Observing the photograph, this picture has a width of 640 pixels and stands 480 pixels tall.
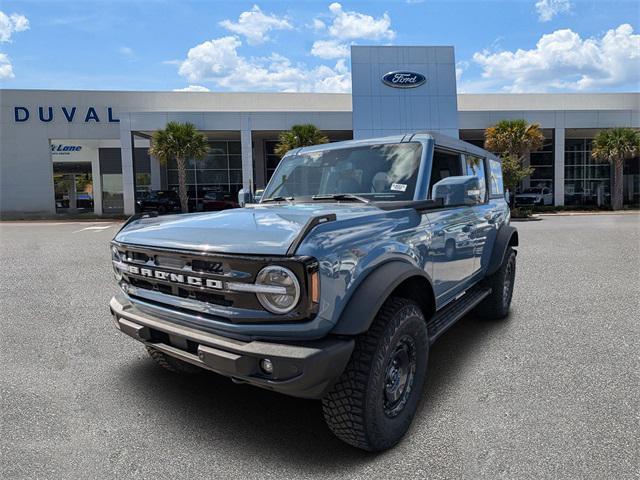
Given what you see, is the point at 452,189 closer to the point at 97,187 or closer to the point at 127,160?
the point at 127,160

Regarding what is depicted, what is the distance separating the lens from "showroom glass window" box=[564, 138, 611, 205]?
34.5 m

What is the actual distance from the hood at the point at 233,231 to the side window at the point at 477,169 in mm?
1814

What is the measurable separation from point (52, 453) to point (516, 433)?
2.85 m

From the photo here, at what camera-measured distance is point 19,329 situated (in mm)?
5027

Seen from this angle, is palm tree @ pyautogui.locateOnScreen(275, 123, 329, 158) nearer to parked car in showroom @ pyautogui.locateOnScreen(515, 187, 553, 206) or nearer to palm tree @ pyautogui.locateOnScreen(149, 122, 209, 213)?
palm tree @ pyautogui.locateOnScreen(149, 122, 209, 213)

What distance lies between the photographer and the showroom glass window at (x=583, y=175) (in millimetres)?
34519

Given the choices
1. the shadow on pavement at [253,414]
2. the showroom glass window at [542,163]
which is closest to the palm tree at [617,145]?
the showroom glass window at [542,163]

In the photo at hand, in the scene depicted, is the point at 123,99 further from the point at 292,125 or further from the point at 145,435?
the point at 145,435

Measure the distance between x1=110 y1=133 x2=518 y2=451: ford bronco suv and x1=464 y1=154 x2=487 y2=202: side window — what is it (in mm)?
859

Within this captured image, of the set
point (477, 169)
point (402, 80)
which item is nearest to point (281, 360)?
point (477, 169)

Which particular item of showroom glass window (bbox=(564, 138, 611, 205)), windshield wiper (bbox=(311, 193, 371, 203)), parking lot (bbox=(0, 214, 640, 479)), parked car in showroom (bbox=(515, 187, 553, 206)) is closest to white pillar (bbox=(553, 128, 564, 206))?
parked car in showroom (bbox=(515, 187, 553, 206))

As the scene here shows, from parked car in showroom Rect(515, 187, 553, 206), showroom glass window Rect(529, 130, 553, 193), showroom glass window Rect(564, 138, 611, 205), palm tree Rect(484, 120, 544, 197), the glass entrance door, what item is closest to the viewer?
palm tree Rect(484, 120, 544, 197)

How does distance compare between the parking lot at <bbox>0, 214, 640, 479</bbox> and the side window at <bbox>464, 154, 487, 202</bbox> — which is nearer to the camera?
the parking lot at <bbox>0, 214, 640, 479</bbox>

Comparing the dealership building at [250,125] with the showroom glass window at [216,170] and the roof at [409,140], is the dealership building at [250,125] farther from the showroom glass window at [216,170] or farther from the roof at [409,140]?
the roof at [409,140]
